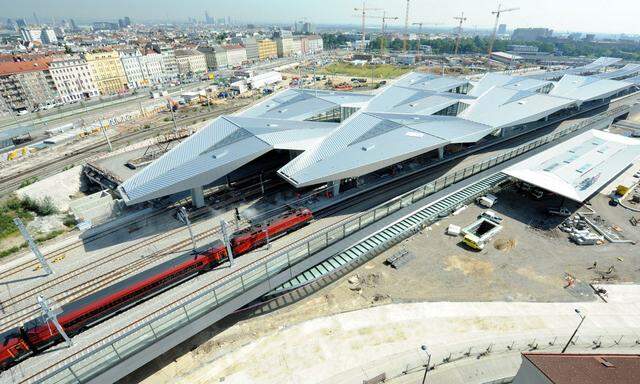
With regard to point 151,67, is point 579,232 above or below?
below

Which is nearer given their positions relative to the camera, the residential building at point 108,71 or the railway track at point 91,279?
the railway track at point 91,279

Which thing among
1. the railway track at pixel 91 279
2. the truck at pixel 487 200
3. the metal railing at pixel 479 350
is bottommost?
the metal railing at pixel 479 350

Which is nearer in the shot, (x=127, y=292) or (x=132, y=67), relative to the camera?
(x=127, y=292)

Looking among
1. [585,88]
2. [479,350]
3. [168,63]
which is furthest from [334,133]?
[168,63]

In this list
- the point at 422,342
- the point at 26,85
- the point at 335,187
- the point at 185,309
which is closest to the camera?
the point at 185,309

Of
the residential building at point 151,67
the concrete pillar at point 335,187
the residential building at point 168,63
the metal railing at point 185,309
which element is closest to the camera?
the metal railing at point 185,309

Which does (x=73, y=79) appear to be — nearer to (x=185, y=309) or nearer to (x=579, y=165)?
(x=185, y=309)

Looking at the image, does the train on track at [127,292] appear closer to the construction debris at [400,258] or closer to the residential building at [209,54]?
the construction debris at [400,258]

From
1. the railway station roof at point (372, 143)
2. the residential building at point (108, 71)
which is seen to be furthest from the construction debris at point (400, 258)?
the residential building at point (108, 71)
